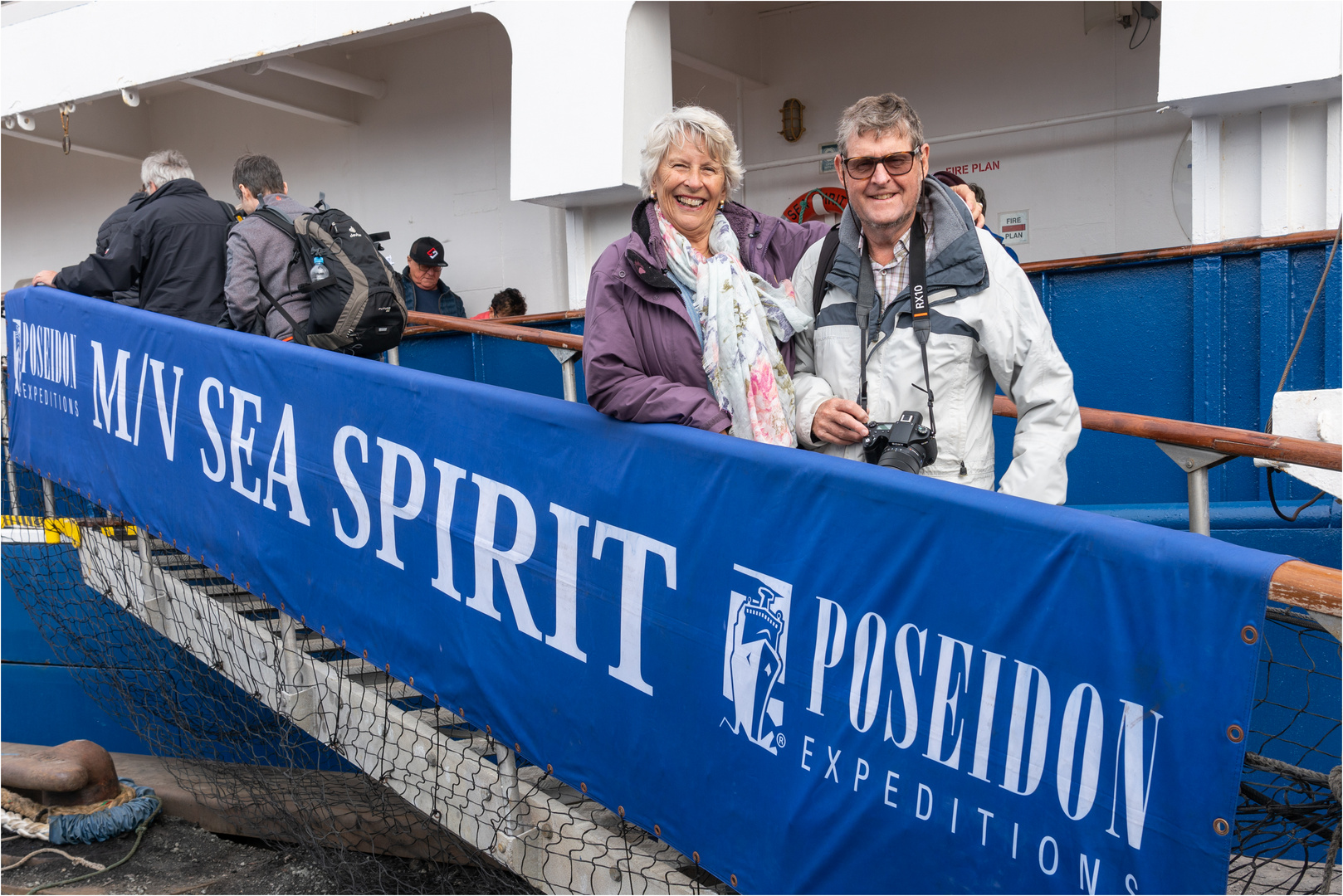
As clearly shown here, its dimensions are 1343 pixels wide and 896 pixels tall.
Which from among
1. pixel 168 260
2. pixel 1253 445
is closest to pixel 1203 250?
pixel 1253 445

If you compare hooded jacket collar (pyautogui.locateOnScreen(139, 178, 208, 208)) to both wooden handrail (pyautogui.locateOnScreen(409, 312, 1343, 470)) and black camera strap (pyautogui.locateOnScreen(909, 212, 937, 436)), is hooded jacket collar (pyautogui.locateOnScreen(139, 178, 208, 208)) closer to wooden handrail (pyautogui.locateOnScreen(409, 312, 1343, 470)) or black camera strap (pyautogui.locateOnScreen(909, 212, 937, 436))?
black camera strap (pyautogui.locateOnScreen(909, 212, 937, 436))

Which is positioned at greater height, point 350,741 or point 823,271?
point 823,271

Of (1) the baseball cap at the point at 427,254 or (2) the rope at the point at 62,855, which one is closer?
(2) the rope at the point at 62,855

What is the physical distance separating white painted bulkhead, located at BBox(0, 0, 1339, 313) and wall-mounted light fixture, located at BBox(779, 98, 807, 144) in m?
0.05

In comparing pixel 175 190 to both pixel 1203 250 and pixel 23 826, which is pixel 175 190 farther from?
pixel 1203 250

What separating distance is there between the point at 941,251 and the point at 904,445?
0.45 meters

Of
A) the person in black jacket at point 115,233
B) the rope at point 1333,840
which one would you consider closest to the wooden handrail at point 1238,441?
the rope at point 1333,840

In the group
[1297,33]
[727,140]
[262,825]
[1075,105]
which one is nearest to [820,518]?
[727,140]

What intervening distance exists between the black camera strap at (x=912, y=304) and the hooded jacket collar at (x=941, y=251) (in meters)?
0.01

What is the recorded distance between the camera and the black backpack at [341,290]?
3.88 metres

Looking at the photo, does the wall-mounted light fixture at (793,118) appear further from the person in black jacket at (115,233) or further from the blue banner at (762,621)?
the blue banner at (762,621)

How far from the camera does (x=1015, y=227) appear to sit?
6.87m

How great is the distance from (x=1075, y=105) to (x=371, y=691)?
5.61 m

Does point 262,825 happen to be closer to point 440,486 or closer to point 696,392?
point 440,486
